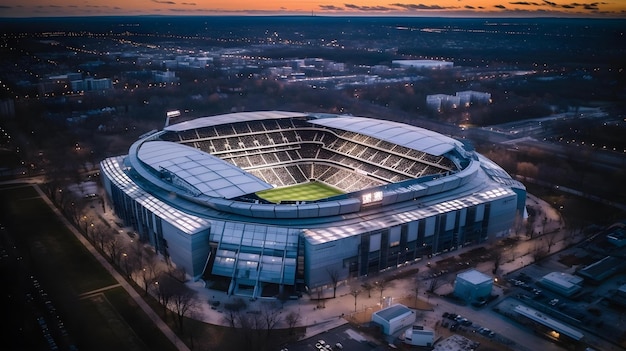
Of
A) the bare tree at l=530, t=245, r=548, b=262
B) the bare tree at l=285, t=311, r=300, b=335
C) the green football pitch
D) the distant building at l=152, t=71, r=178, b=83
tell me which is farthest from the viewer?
the distant building at l=152, t=71, r=178, b=83

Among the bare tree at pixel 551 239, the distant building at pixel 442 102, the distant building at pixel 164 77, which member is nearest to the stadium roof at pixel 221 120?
the bare tree at pixel 551 239

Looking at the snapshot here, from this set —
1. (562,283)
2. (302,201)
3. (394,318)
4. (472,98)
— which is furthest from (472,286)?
(472,98)

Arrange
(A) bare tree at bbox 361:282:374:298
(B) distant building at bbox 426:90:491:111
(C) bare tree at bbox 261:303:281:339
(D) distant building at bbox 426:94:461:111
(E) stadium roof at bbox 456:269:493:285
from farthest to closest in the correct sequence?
1. (B) distant building at bbox 426:90:491:111
2. (D) distant building at bbox 426:94:461:111
3. (A) bare tree at bbox 361:282:374:298
4. (E) stadium roof at bbox 456:269:493:285
5. (C) bare tree at bbox 261:303:281:339

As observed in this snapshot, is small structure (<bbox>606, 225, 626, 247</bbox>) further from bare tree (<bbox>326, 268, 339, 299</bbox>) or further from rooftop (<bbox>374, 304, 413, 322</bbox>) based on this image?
bare tree (<bbox>326, 268, 339, 299</bbox>)

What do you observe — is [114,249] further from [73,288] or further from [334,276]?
[334,276]

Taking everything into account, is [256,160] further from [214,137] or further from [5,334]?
[5,334]

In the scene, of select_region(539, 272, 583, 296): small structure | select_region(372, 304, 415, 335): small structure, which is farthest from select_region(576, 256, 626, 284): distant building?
select_region(372, 304, 415, 335): small structure

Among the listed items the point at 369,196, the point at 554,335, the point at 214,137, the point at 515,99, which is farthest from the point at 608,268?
the point at 515,99
